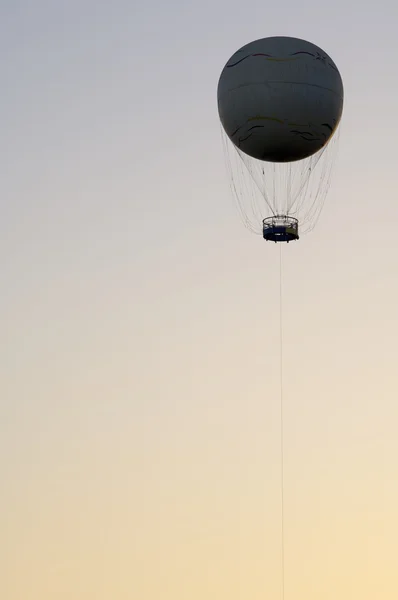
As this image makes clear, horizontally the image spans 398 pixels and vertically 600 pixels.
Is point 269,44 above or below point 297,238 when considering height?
above

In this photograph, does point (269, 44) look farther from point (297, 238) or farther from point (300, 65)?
point (297, 238)

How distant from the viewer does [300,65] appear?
148 meters

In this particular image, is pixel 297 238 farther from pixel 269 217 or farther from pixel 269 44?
pixel 269 44

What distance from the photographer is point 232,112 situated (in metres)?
149

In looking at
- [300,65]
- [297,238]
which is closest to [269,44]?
[300,65]

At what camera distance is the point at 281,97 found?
147 m

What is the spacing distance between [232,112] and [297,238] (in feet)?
28.8

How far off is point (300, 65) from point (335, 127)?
15.7 feet

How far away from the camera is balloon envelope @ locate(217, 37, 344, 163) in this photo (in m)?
148

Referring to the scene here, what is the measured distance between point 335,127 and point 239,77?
6.45 m

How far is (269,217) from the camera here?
499 ft

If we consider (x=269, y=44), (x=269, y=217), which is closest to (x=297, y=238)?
(x=269, y=217)

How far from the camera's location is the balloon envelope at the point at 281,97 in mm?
147500

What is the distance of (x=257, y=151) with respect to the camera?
5906 inches
